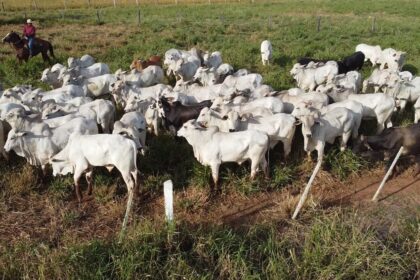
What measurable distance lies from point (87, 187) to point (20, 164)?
1.84 meters

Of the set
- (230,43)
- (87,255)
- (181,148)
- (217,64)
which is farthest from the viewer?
(230,43)

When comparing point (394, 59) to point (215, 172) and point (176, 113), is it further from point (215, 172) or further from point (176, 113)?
point (215, 172)

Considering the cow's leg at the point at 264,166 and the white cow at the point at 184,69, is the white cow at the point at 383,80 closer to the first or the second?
the cow's leg at the point at 264,166

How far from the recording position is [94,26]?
27.9m

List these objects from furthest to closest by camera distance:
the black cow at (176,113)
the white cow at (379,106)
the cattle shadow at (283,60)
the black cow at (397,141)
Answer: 1. the cattle shadow at (283,60)
2. the white cow at (379,106)
3. the black cow at (176,113)
4. the black cow at (397,141)

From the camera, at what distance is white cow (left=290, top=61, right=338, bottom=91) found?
14391 mm

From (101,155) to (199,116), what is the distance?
281 centimetres

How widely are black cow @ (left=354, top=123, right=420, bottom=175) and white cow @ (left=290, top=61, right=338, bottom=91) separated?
15.4 ft

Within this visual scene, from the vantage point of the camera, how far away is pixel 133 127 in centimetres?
941

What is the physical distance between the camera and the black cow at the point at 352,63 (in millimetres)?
16297

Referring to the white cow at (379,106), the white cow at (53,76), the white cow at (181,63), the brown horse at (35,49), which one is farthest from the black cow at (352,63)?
the brown horse at (35,49)

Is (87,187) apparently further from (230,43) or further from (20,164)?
(230,43)

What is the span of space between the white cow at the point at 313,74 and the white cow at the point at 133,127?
6.62 m

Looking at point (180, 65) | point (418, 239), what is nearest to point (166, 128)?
point (180, 65)
